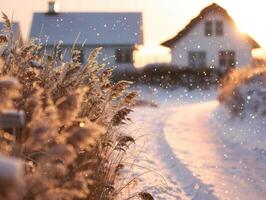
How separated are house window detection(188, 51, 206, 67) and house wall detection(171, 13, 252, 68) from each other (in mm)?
227

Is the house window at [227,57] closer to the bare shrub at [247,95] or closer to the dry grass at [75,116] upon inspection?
the bare shrub at [247,95]

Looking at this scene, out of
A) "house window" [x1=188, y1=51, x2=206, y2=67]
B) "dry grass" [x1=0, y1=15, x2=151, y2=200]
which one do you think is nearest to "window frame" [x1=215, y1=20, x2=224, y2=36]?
"house window" [x1=188, y1=51, x2=206, y2=67]

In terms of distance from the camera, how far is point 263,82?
55.7 ft

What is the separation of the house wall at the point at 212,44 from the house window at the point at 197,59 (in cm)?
23

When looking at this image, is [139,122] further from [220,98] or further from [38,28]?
[38,28]

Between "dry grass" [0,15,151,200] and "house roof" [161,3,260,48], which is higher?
"house roof" [161,3,260,48]

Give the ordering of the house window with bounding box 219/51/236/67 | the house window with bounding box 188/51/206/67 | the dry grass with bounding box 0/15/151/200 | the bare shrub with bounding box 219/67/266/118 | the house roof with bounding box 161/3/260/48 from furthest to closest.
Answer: the house window with bounding box 219/51/236/67 < the house roof with bounding box 161/3/260/48 < the house window with bounding box 188/51/206/67 < the bare shrub with bounding box 219/67/266/118 < the dry grass with bounding box 0/15/151/200

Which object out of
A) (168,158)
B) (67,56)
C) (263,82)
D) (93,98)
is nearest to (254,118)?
(263,82)

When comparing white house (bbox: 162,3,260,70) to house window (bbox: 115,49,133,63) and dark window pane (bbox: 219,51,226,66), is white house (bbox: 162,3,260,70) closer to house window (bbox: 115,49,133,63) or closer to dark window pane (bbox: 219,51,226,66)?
dark window pane (bbox: 219,51,226,66)

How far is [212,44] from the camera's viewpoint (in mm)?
44719

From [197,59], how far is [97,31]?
765 cm

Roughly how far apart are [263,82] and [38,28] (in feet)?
106

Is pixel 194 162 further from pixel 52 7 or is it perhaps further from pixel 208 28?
pixel 52 7

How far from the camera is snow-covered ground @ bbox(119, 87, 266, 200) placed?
788cm
